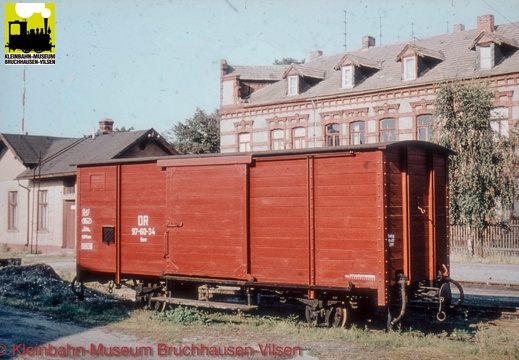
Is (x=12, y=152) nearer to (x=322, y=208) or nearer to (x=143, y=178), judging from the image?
(x=143, y=178)

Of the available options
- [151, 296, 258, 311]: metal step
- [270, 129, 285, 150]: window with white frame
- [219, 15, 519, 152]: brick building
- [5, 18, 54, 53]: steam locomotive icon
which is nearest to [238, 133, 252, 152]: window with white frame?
[219, 15, 519, 152]: brick building

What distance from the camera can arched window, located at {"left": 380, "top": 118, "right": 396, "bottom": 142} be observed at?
30.4 meters

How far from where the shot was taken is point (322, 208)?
9.65 metres

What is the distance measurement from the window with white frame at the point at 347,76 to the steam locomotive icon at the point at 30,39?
22723mm

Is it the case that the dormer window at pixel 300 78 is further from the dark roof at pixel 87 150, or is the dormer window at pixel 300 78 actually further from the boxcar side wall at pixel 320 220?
the boxcar side wall at pixel 320 220

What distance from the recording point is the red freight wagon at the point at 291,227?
9.26 meters

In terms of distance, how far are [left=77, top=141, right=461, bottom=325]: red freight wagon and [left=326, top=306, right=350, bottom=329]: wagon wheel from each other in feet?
0.08

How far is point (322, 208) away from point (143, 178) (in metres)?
4.16

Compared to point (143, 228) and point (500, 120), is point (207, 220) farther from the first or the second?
point (500, 120)

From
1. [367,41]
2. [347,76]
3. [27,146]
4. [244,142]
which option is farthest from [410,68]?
[27,146]

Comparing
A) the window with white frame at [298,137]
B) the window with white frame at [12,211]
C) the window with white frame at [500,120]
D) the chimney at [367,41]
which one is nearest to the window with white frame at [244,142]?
the window with white frame at [298,137]

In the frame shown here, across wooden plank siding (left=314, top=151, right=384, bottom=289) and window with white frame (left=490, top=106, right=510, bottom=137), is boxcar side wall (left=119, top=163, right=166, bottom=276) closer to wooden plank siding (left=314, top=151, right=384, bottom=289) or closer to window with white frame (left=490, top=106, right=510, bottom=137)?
wooden plank siding (left=314, top=151, right=384, bottom=289)

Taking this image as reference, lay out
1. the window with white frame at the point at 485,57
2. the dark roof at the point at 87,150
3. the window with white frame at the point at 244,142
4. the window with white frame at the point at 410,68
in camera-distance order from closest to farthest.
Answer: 1. the dark roof at the point at 87,150
2. the window with white frame at the point at 485,57
3. the window with white frame at the point at 410,68
4. the window with white frame at the point at 244,142

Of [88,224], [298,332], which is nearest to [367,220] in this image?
[298,332]
